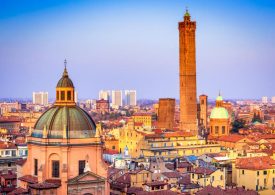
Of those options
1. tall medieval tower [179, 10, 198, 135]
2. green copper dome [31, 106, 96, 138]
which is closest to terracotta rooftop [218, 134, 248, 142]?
tall medieval tower [179, 10, 198, 135]

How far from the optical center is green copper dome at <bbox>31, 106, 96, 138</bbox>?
89.4ft

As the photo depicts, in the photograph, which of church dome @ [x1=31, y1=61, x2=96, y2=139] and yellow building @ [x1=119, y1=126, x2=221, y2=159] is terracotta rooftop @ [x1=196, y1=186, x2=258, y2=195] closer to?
church dome @ [x1=31, y1=61, x2=96, y2=139]

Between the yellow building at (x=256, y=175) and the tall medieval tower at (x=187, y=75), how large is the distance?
3249 centimetres

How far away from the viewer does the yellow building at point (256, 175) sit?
125 ft

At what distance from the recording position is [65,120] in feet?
89.5

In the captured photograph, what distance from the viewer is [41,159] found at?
2725 cm

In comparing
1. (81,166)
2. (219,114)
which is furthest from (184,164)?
(219,114)

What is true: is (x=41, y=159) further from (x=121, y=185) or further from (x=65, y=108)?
(x=121, y=185)

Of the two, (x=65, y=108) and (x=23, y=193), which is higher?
(x=65, y=108)

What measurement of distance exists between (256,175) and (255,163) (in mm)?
1061

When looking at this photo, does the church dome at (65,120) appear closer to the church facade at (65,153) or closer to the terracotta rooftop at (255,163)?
the church facade at (65,153)

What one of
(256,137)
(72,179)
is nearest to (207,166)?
(72,179)

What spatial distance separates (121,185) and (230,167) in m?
10.5

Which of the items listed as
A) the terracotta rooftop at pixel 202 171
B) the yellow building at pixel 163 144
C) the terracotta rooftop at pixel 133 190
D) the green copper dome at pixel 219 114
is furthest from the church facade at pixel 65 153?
the green copper dome at pixel 219 114
